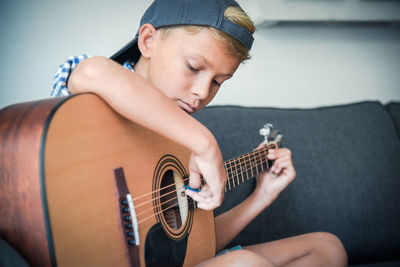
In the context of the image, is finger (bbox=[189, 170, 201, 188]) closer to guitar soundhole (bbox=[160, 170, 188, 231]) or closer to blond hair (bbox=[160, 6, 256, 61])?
guitar soundhole (bbox=[160, 170, 188, 231])

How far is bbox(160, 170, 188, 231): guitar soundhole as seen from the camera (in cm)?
80

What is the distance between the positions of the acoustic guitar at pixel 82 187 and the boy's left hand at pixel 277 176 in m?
0.44

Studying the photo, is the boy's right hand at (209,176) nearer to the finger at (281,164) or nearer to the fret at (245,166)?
the fret at (245,166)

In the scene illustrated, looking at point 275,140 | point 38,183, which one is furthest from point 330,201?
point 38,183

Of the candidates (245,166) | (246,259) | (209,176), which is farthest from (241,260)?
Answer: (245,166)

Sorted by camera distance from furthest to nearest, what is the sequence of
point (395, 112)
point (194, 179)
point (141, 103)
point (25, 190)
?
point (395, 112) → point (194, 179) → point (141, 103) → point (25, 190)

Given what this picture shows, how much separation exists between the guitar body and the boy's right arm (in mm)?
39

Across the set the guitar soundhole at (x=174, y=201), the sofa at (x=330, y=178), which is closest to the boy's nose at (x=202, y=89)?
the guitar soundhole at (x=174, y=201)

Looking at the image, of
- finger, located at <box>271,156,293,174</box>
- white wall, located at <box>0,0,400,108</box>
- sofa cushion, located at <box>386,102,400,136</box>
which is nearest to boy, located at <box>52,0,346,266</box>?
finger, located at <box>271,156,293,174</box>

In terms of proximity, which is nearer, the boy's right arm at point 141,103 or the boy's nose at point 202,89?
the boy's right arm at point 141,103

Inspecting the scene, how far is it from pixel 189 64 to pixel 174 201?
0.35 metres

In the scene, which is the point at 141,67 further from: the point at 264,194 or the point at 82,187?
the point at 264,194

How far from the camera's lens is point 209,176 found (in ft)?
2.25

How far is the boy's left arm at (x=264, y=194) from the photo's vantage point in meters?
1.06
